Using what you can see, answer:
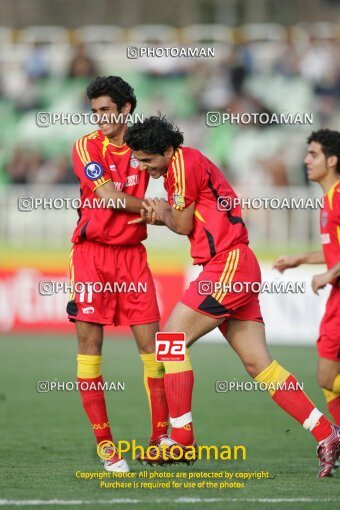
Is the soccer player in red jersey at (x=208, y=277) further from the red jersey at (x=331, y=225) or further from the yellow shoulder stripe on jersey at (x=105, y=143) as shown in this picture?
the red jersey at (x=331, y=225)

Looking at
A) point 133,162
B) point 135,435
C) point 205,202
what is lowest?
point 135,435

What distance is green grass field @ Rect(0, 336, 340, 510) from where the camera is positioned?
6219mm

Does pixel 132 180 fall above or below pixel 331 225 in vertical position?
above

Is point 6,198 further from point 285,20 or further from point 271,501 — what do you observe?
point 285,20

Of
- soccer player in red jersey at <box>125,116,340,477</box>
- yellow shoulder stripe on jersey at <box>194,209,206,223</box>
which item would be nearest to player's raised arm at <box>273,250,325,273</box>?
soccer player in red jersey at <box>125,116,340,477</box>

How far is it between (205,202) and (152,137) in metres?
0.52

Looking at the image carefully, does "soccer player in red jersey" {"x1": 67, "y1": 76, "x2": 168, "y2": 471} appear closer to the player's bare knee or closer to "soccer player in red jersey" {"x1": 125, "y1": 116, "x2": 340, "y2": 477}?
the player's bare knee

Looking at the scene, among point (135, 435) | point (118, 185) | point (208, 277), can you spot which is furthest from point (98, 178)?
point (135, 435)

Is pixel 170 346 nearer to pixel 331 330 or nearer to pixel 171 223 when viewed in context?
pixel 171 223

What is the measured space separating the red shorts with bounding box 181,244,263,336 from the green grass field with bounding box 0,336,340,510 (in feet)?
3.53

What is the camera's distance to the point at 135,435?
9133 mm

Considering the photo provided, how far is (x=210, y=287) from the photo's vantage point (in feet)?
23.1

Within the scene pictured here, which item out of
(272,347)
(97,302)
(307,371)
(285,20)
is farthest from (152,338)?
(285,20)

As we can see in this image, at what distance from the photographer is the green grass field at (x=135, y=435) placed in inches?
245
